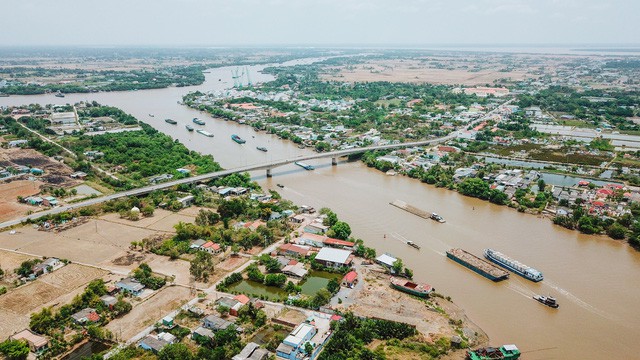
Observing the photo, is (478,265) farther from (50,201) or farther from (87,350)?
(50,201)

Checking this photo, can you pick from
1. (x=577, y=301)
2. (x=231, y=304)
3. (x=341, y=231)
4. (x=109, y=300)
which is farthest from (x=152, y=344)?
(x=577, y=301)

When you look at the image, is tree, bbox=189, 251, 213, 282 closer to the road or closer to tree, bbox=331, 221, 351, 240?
tree, bbox=331, 221, 351, 240

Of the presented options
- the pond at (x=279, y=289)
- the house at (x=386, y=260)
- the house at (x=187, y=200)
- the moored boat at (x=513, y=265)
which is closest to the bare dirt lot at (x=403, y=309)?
the house at (x=386, y=260)

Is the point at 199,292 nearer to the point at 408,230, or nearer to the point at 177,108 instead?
the point at 408,230

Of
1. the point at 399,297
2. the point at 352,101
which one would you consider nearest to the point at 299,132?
the point at 352,101

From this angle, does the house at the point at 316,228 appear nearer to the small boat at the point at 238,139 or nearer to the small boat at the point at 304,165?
the small boat at the point at 304,165

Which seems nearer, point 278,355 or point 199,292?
point 278,355
